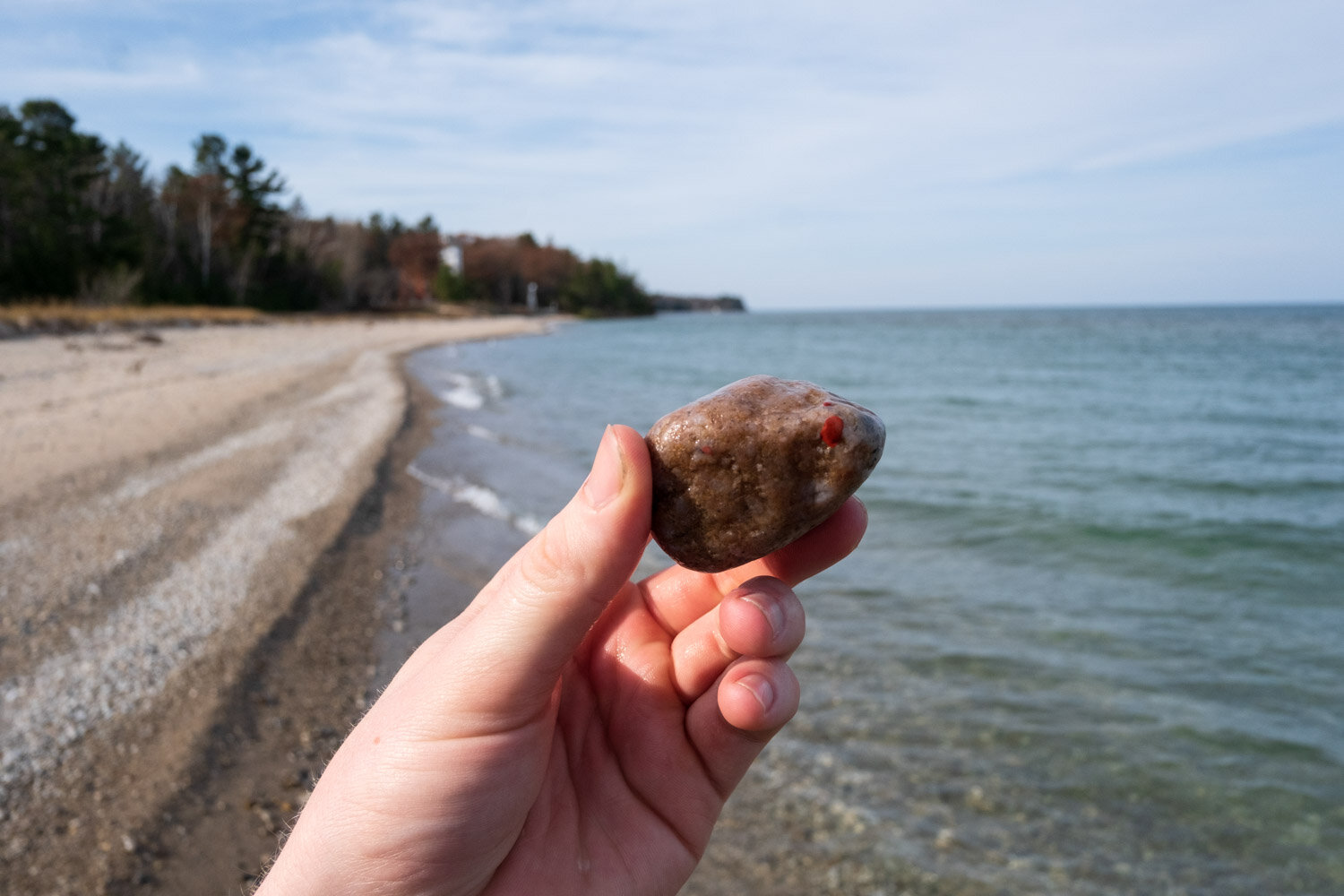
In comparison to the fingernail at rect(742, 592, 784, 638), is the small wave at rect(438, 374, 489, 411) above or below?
below

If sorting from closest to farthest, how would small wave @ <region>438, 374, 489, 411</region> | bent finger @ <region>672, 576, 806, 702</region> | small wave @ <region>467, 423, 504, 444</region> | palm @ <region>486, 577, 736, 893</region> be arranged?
1. bent finger @ <region>672, 576, 806, 702</region>
2. palm @ <region>486, 577, 736, 893</region>
3. small wave @ <region>467, 423, 504, 444</region>
4. small wave @ <region>438, 374, 489, 411</region>

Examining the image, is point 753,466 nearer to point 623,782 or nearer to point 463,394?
point 623,782

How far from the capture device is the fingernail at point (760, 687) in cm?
206

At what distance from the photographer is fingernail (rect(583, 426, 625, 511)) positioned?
5.92ft

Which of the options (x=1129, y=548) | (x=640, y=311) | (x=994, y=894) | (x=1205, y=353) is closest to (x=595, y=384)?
(x=1129, y=548)

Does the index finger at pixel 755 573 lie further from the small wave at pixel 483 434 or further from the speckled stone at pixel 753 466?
the small wave at pixel 483 434

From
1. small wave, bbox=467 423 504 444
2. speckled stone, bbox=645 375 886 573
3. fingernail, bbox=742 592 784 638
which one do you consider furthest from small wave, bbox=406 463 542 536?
fingernail, bbox=742 592 784 638

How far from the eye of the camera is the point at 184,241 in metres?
54.0

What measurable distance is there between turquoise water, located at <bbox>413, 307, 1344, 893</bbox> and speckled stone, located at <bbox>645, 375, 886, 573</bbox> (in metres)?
3.18

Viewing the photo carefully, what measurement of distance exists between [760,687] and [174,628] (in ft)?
18.3

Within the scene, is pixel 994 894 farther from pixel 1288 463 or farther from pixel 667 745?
pixel 1288 463

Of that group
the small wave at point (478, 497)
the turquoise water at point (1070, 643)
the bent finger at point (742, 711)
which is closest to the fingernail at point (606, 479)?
the bent finger at point (742, 711)

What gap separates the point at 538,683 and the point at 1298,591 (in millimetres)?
10549

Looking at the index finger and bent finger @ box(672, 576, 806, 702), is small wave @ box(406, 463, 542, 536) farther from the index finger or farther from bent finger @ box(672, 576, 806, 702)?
bent finger @ box(672, 576, 806, 702)
